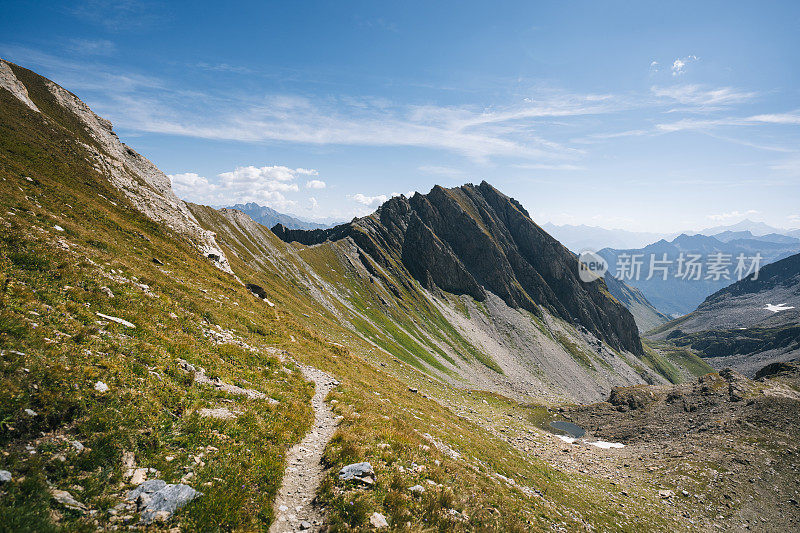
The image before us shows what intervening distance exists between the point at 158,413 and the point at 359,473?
266 inches

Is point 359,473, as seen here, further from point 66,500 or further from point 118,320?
point 118,320

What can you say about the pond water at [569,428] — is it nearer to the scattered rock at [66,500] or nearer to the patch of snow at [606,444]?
the patch of snow at [606,444]

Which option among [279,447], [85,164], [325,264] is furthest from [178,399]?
[325,264]

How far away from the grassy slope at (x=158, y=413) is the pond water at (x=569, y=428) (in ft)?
119

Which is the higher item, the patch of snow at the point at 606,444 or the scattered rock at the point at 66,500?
the scattered rock at the point at 66,500

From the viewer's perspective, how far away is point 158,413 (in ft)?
32.7

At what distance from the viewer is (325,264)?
13250cm

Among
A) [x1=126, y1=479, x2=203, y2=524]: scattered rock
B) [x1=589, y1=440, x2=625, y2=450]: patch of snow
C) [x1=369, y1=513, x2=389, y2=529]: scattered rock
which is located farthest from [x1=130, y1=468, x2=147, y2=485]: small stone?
[x1=589, y1=440, x2=625, y2=450]: patch of snow

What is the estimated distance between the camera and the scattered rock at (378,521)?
855 cm

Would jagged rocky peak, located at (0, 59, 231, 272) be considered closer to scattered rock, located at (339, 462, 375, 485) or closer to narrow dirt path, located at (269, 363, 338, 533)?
narrow dirt path, located at (269, 363, 338, 533)

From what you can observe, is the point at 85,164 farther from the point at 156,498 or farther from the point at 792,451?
the point at 792,451

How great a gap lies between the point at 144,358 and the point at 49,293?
4.91m

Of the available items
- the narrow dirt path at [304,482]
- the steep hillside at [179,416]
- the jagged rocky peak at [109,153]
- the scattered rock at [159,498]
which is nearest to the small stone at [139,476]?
the steep hillside at [179,416]

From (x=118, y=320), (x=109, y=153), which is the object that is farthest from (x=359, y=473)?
(x=109, y=153)
